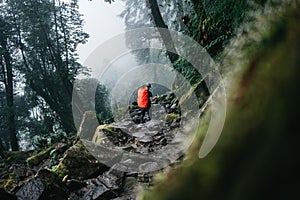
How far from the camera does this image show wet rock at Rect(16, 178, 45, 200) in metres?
4.96

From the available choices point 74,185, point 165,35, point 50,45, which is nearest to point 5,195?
point 74,185

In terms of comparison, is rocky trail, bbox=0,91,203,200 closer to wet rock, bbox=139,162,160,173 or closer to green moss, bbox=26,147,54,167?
wet rock, bbox=139,162,160,173

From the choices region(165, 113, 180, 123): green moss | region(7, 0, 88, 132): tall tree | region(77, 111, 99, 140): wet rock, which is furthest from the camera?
region(7, 0, 88, 132): tall tree

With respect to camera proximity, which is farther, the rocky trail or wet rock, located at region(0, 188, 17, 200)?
the rocky trail

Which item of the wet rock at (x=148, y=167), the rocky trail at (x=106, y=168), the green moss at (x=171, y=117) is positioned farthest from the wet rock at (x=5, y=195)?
the green moss at (x=171, y=117)

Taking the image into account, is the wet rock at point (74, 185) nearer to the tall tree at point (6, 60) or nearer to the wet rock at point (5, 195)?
the wet rock at point (5, 195)

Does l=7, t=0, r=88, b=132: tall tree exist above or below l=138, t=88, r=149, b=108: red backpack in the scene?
above

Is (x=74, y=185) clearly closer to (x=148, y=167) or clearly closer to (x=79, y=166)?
(x=79, y=166)

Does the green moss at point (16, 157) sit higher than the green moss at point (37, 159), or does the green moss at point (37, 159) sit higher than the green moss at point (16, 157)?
the green moss at point (16, 157)

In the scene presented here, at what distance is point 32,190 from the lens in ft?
16.6

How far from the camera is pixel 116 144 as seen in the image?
8383 millimetres

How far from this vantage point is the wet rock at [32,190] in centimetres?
496

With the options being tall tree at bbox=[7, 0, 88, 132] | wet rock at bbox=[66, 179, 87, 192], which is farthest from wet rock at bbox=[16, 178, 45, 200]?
tall tree at bbox=[7, 0, 88, 132]

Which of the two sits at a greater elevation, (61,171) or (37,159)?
(37,159)
